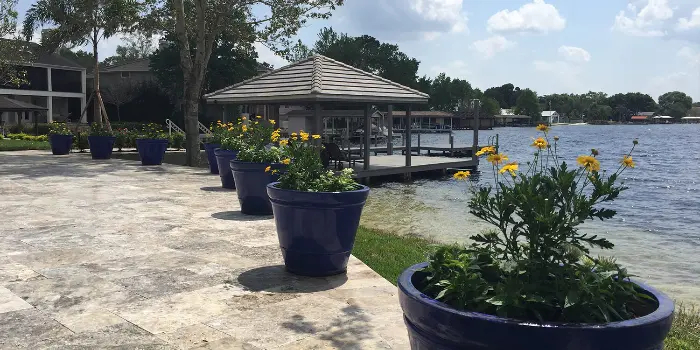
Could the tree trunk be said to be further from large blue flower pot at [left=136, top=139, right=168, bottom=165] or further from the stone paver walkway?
the stone paver walkway

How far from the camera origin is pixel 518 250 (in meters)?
2.62

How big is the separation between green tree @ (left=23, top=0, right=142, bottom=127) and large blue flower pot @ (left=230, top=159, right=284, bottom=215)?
11426 mm

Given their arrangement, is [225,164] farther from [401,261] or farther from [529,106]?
[529,106]

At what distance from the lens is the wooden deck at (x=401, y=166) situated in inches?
770

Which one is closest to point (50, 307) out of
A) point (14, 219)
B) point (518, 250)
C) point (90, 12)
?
point (518, 250)

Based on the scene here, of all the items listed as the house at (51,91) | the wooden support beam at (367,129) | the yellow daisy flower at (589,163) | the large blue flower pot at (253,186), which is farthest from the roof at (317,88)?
the house at (51,91)

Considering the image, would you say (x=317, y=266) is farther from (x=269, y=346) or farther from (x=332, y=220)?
(x=269, y=346)

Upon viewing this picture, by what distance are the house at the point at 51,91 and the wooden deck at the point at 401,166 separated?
96.5 feet

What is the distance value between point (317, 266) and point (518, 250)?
2.99m

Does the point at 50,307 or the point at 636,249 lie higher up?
the point at 50,307

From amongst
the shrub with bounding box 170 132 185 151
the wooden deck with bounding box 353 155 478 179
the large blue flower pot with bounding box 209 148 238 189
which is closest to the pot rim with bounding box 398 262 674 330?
the large blue flower pot with bounding box 209 148 238 189

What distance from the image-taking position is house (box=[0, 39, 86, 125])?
43344 millimetres

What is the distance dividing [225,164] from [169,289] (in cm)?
673

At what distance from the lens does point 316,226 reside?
5.23m
